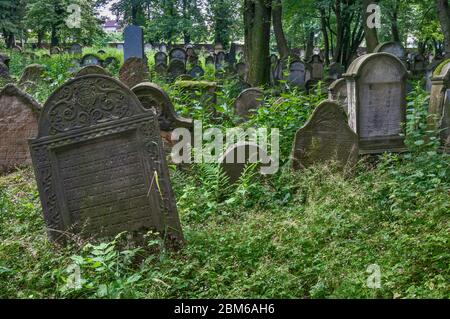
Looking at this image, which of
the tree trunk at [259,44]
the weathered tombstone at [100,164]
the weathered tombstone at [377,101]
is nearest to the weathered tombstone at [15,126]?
the weathered tombstone at [100,164]

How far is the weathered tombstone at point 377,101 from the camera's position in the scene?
8344mm

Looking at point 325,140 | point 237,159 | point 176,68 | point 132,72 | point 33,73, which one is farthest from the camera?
point 176,68

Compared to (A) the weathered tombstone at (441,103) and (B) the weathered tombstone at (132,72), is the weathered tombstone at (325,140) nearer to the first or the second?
(A) the weathered tombstone at (441,103)

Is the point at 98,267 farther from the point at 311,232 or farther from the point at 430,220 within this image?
the point at 430,220

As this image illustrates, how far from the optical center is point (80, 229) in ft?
15.9

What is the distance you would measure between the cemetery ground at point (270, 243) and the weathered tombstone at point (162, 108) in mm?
836

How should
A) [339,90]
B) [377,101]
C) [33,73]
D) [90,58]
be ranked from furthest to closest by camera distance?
[90,58]
[33,73]
[339,90]
[377,101]

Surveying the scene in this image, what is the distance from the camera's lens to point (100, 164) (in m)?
4.84

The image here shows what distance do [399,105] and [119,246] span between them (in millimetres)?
5497

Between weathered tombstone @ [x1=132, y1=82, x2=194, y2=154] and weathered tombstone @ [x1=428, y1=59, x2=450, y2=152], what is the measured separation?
12.3ft

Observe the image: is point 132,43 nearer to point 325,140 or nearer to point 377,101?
point 377,101

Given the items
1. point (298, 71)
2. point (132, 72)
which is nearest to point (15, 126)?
point (132, 72)

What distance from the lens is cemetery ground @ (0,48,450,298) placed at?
3.94 meters

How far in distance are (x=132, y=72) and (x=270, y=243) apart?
6.60 m
